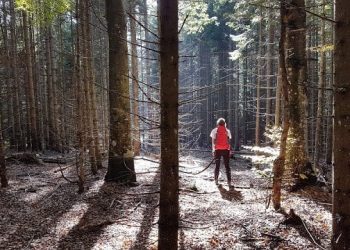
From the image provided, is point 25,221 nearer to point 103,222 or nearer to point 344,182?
point 103,222

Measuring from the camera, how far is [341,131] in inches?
128

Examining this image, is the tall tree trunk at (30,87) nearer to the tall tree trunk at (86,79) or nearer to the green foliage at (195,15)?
the tall tree trunk at (86,79)

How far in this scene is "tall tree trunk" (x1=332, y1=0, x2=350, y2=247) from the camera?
10.4ft

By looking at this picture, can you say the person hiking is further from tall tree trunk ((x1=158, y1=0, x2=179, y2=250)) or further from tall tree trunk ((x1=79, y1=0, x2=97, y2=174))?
tall tree trunk ((x1=158, y1=0, x2=179, y2=250))

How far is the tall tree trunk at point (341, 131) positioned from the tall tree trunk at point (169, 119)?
62.0 inches

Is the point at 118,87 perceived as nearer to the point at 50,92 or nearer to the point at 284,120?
the point at 284,120

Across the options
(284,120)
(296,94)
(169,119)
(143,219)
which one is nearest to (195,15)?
(296,94)

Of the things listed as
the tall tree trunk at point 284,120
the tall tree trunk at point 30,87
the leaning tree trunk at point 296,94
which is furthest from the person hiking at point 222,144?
the tall tree trunk at point 30,87

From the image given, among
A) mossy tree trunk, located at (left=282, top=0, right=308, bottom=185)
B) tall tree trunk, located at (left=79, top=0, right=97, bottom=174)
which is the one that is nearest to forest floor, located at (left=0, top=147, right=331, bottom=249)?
mossy tree trunk, located at (left=282, top=0, right=308, bottom=185)

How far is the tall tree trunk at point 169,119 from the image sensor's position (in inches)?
154

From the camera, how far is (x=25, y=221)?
735 cm

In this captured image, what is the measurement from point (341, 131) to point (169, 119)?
168 centimetres

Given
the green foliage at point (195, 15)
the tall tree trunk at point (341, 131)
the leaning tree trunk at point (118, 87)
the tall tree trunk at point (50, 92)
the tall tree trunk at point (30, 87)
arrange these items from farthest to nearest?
1. the tall tree trunk at point (50, 92)
2. the tall tree trunk at point (30, 87)
3. the green foliage at point (195, 15)
4. the leaning tree trunk at point (118, 87)
5. the tall tree trunk at point (341, 131)

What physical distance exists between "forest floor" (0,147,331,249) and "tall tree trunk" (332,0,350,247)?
128 cm
